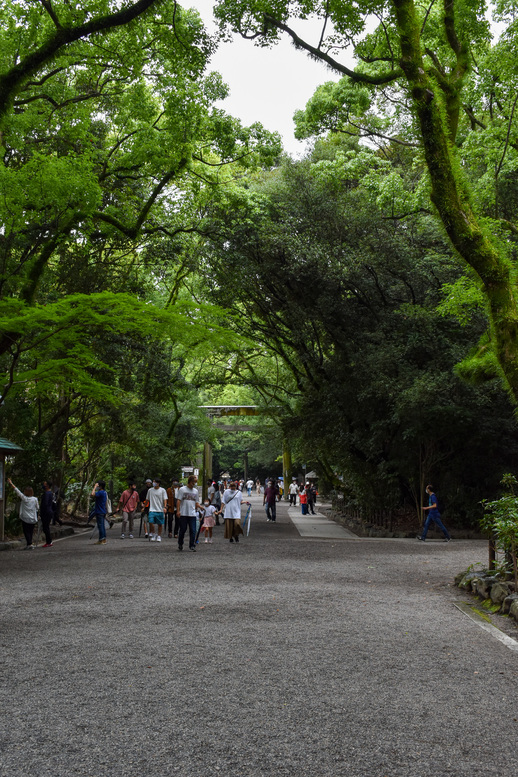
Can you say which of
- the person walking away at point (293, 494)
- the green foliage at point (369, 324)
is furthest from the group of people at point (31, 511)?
the person walking away at point (293, 494)

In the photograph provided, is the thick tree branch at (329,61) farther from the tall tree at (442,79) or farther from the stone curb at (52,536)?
the stone curb at (52,536)

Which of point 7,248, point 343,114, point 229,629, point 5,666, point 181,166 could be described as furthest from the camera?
point 181,166

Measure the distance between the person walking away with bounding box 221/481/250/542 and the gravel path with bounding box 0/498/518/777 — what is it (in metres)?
7.23

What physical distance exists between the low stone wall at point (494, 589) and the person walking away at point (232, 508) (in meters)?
8.33

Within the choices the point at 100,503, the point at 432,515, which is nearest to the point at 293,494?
the point at 432,515

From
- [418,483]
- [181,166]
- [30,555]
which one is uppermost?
[181,166]

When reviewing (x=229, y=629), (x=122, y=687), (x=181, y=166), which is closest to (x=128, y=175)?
(x=181, y=166)

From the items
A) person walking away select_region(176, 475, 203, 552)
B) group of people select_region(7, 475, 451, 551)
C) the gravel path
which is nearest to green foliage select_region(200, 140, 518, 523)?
group of people select_region(7, 475, 451, 551)

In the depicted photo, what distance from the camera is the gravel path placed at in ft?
12.8

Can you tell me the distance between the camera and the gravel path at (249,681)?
3.91 meters

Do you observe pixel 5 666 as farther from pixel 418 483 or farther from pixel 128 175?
pixel 418 483

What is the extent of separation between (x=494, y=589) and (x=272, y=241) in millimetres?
15174

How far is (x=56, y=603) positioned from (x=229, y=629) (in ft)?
9.35

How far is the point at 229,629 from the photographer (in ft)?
24.3
